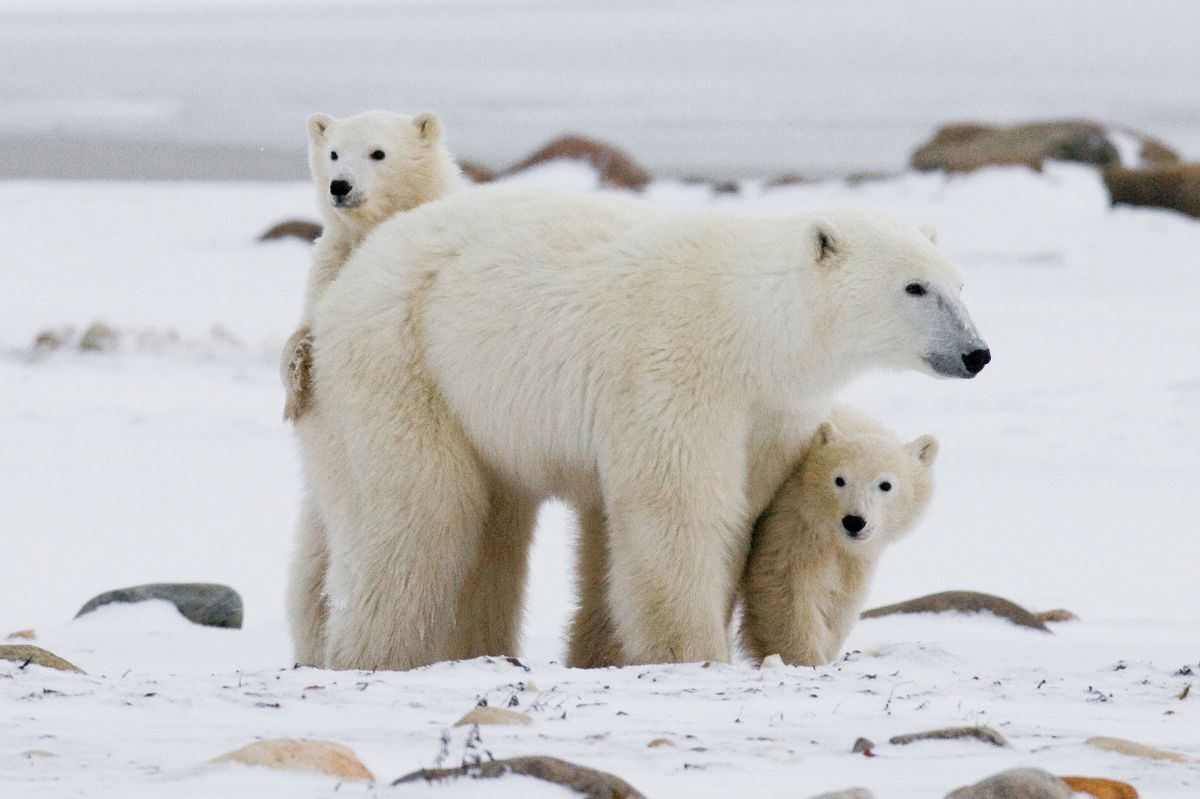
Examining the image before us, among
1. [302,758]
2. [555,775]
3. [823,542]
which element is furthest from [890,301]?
[302,758]

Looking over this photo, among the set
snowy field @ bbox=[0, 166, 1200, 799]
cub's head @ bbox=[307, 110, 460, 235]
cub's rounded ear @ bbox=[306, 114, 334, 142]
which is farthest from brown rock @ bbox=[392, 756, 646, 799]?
cub's rounded ear @ bbox=[306, 114, 334, 142]

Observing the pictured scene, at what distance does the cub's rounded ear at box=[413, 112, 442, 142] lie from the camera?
206 inches

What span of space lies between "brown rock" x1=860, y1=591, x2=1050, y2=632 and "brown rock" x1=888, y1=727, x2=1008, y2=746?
2.55m

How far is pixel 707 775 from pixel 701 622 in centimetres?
155

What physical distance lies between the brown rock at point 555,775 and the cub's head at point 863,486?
216cm

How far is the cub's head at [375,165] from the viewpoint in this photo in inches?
196

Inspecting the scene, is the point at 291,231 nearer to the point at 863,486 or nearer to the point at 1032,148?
the point at 1032,148

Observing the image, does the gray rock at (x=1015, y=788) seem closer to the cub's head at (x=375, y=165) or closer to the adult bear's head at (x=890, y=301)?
the adult bear's head at (x=890, y=301)

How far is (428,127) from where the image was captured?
17.3 feet

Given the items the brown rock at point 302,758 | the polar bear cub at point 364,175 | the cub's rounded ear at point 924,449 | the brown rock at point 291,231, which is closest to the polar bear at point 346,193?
the polar bear cub at point 364,175

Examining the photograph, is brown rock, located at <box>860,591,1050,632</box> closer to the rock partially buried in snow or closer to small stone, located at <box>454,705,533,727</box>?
the rock partially buried in snow

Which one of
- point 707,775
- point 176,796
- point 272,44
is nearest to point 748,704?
point 707,775

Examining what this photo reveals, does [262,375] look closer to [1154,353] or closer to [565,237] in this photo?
[1154,353]

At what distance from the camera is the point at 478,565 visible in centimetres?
488
